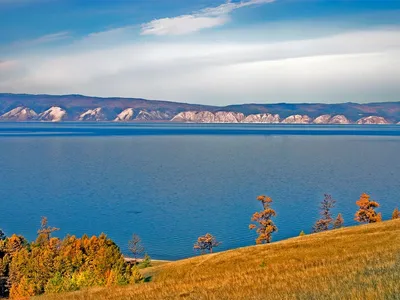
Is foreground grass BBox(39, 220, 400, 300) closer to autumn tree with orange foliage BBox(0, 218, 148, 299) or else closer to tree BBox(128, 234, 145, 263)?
autumn tree with orange foliage BBox(0, 218, 148, 299)

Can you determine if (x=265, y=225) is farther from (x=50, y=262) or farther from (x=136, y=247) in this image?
(x=50, y=262)

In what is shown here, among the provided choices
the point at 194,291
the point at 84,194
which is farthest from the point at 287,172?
the point at 194,291

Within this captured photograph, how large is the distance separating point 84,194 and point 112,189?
1037 centimetres

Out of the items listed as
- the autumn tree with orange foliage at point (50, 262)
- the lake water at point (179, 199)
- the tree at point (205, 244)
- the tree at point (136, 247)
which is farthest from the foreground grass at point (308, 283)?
the lake water at point (179, 199)

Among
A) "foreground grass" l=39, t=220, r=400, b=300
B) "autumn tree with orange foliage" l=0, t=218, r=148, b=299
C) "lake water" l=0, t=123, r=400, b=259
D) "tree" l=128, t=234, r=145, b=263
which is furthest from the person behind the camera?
"lake water" l=0, t=123, r=400, b=259

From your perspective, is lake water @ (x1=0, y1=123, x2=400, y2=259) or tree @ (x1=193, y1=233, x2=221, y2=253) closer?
tree @ (x1=193, y1=233, x2=221, y2=253)

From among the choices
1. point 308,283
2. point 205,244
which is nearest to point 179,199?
point 205,244

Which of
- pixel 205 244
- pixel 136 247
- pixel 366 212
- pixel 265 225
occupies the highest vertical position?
pixel 366 212

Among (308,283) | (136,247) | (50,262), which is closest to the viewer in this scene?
(308,283)

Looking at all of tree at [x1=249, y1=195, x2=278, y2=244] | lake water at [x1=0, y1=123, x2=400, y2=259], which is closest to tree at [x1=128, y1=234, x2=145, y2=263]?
lake water at [x1=0, y1=123, x2=400, y2=259]

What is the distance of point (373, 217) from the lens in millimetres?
86438

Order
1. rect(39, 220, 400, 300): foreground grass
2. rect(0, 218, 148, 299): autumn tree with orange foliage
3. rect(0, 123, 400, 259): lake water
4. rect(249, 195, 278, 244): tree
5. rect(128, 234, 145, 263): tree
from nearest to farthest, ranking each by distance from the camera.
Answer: rect(39, 220, 400, 300): foreground grass, rect(0, 218, 148, 299): autumn tree with orange foliage, rect(249, 195, 278, 244): tree, rect(128, 234, 145, 263): tree, rect(0, 123, 400, 259): lake water

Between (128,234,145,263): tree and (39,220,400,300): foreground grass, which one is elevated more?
(39,220,400,300): foreground grass

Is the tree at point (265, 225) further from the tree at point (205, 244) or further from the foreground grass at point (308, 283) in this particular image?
the foreground grass at point (308, 283)
